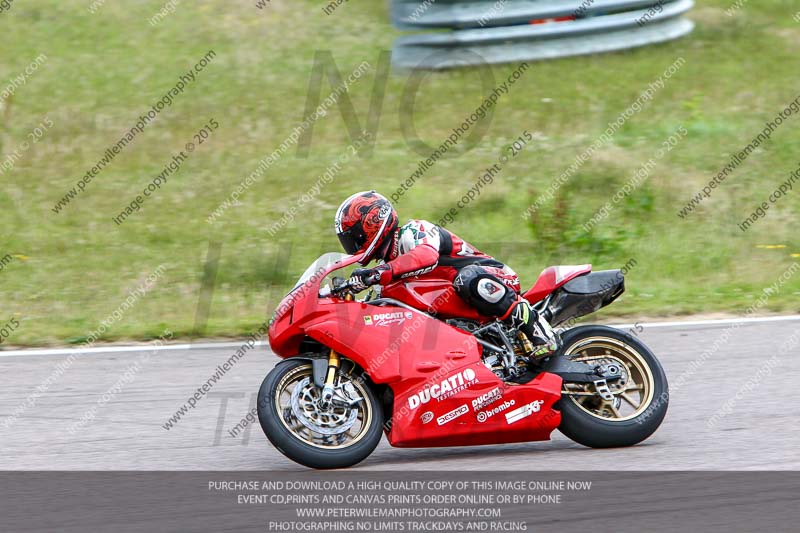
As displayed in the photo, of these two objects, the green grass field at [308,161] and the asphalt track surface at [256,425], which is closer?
the asphalt track surface at [256,425]

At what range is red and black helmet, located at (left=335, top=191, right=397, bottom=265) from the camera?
6.56 metres

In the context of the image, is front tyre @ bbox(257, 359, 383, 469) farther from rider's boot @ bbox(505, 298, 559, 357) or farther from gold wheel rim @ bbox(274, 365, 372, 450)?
rider's boot @ bbox(505, 298, 559, 357)

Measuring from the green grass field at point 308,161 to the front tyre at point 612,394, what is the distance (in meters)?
4.16

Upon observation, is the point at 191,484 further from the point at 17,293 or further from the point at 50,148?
the point at 50,148

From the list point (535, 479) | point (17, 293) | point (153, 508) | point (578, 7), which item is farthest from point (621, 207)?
point (153, 508)

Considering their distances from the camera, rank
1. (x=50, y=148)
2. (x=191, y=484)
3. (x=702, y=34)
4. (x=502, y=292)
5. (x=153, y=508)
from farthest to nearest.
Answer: (x=702, y=34) → (x=50, y=148) → (x=502, y=292) → (x=191, y=484) → (x=153, y=508)

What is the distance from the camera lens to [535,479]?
5.94 meters

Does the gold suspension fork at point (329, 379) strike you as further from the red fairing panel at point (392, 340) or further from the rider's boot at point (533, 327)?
the rider's boot at point (533, 327)

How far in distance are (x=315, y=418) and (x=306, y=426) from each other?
0.07 m

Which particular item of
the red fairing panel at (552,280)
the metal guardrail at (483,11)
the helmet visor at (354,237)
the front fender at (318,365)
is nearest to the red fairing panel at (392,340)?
the front fender at (318,365)

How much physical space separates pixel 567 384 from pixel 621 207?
7586 millimetres

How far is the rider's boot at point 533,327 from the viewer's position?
261 inches

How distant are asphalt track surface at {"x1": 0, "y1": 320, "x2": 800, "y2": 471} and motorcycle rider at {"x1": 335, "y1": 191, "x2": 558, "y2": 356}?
0.82 metres

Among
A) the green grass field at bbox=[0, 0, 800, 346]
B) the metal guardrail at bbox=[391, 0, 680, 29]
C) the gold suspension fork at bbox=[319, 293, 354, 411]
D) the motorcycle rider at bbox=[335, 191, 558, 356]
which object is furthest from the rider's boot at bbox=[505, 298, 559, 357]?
the metal guardrail at bbox=[391, 0, 680, 29]
